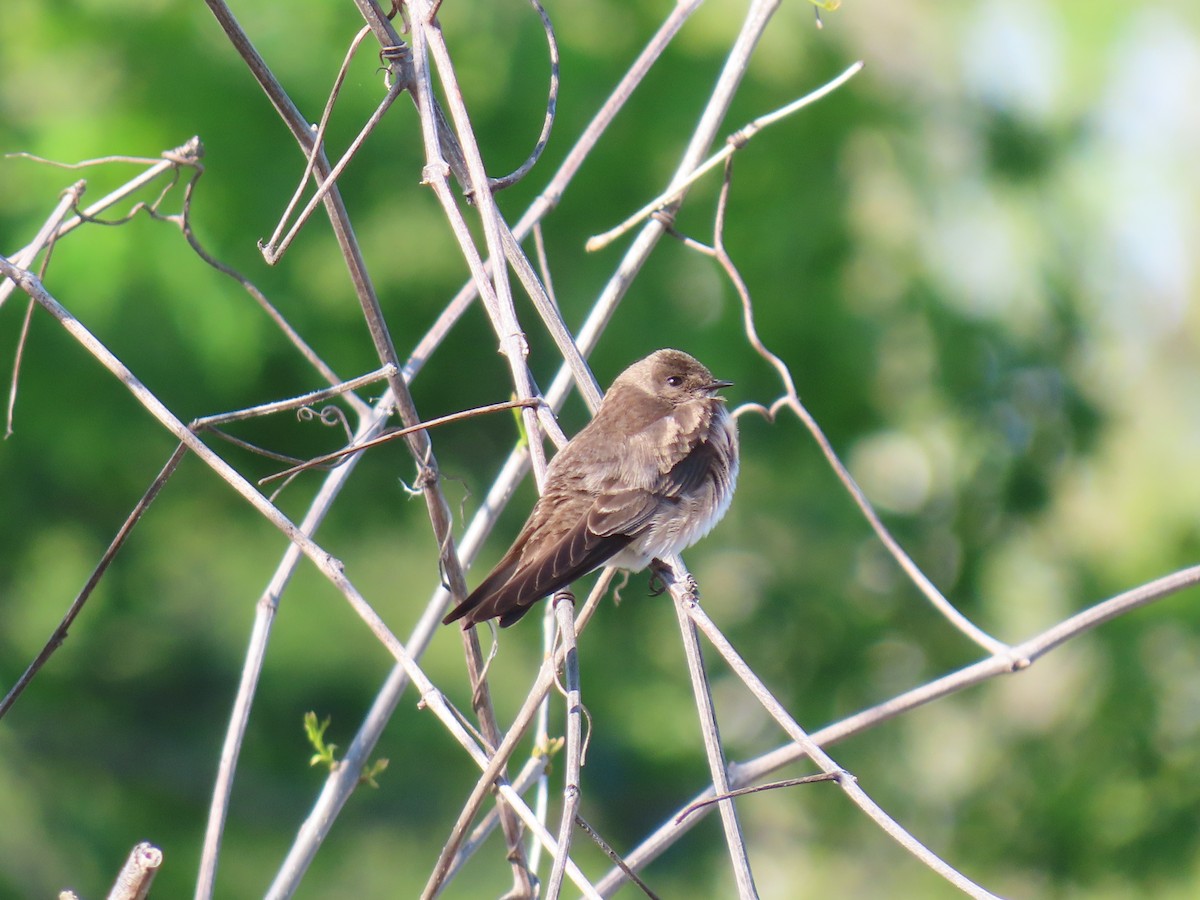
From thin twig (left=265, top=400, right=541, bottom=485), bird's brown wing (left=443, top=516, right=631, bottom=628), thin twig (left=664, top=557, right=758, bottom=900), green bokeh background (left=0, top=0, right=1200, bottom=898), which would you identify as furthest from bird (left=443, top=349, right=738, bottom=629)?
green bokeh background (left=0, top=0, right=1200, bottom=898)

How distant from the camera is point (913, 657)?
1043cm

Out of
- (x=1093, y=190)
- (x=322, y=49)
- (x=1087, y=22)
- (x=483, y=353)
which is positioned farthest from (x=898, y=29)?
(x=322, y=49)

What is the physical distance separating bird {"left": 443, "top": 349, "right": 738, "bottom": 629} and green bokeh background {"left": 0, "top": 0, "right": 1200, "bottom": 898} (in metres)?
4.81

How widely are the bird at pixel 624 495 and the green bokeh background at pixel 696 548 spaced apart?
4.81m

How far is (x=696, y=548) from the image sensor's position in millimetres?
10289

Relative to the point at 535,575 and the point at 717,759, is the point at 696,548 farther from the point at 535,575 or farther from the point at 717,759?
the point at 717,759

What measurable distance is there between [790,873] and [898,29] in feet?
33.3

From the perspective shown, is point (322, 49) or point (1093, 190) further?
point (1093, 190)

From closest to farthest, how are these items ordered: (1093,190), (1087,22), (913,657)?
(913,657) → (1093,190) → (1087,22)

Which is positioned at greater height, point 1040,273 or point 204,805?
point 1040,273

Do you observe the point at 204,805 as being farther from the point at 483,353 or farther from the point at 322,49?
the point at 322,49

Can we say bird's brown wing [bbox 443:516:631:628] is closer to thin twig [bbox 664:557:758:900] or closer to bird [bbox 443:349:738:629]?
bird [bbox 443:349:738:629]

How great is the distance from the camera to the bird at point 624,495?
316 cm

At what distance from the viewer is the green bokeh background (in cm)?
884
